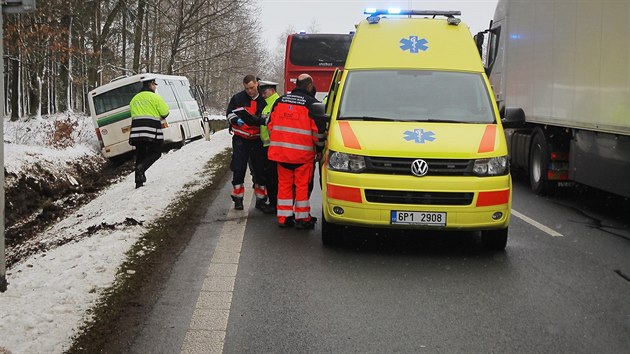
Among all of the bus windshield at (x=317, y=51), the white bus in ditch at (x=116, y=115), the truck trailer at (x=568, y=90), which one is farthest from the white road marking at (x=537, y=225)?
the bus windshield at (x=317, y=51)

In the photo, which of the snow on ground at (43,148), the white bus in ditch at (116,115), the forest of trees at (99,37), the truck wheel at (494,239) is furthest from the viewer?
the forest of trees at (99,37)

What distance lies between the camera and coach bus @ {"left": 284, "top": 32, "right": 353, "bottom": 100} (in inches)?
848

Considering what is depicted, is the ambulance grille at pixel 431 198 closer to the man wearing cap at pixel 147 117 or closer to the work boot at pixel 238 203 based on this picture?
the work boot at pixel 238 203

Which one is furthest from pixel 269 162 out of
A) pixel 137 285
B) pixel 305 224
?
pixel 137 285

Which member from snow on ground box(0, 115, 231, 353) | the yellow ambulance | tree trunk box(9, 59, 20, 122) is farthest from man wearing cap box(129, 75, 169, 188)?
tree trunk box(9, 59, 20, 122)

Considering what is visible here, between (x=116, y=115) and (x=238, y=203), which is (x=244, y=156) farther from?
(x=116, y=115)

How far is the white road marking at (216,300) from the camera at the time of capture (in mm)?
4254

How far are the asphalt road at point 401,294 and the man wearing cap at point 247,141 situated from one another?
103cm

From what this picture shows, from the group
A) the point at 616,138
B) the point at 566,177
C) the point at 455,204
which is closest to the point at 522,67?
the point at 566,177

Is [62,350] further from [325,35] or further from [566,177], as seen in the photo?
[325,35]

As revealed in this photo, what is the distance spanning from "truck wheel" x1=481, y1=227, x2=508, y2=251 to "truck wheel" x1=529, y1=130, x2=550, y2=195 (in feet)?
14.8

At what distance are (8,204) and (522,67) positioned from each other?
9.53 metres

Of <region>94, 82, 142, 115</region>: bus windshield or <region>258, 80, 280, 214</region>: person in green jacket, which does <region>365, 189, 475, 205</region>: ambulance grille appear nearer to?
<region>258, 80, 280, 214</region>: person in green jacket

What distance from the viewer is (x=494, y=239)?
6.88 metres
